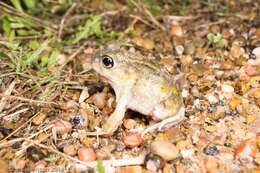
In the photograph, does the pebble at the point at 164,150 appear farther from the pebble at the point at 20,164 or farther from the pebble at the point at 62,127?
the pebble at the point at 20,164

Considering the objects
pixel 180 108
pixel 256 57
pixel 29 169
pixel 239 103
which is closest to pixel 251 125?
pixel 239 103

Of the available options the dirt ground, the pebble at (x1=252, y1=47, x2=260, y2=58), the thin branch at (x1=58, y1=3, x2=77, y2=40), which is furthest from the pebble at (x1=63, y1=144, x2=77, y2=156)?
the pebble at (x1=252, y1=47, x2=260, y2=58)

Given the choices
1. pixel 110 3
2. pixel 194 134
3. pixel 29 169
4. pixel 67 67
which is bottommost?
pixel 29 169

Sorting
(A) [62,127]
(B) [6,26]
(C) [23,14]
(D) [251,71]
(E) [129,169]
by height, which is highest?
(C) [23,14]

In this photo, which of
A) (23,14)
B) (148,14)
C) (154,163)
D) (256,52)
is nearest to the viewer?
(154,163)

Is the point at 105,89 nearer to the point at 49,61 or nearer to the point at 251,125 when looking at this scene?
the point at 49,61

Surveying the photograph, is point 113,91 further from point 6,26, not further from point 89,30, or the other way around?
point 6,26

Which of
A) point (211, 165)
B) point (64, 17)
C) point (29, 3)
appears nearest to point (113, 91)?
point (211, 165)
